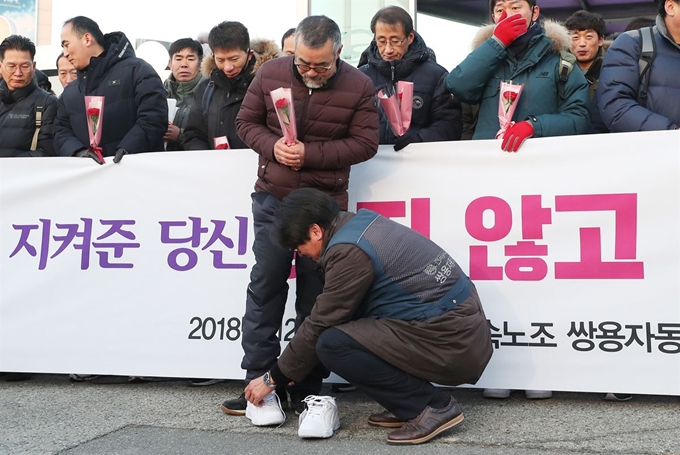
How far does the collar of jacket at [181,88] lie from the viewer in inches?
266

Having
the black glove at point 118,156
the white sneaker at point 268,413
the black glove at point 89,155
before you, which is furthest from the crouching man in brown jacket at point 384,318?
the black glove at point 89,155

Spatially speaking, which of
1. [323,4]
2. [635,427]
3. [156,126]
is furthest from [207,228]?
[323,4]

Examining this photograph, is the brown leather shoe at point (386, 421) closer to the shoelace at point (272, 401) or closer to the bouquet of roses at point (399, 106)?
the shoelace at point (272, 401)

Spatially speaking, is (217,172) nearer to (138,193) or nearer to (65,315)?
(138,193)

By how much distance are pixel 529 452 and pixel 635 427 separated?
0.66 meters

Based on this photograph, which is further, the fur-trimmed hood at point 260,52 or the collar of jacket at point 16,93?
the collar of jacket at point 16,93

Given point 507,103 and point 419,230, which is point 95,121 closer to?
point 419,230

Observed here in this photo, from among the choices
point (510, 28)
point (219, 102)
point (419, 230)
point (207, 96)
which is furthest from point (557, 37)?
point (207, 96)

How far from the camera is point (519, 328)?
454 cm

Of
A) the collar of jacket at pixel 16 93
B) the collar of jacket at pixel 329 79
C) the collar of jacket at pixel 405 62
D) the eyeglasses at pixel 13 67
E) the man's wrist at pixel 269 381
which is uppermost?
the eyeglasses at pixel 13 67

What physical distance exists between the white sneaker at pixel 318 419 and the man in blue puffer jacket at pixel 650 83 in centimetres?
207

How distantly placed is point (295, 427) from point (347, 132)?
4.81 feet

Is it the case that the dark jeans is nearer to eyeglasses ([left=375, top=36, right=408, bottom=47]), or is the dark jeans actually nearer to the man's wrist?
the man's wrist

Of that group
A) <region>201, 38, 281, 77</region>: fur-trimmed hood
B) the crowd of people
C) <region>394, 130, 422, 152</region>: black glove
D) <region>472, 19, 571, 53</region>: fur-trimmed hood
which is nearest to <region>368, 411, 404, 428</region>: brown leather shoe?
the crowd of people
